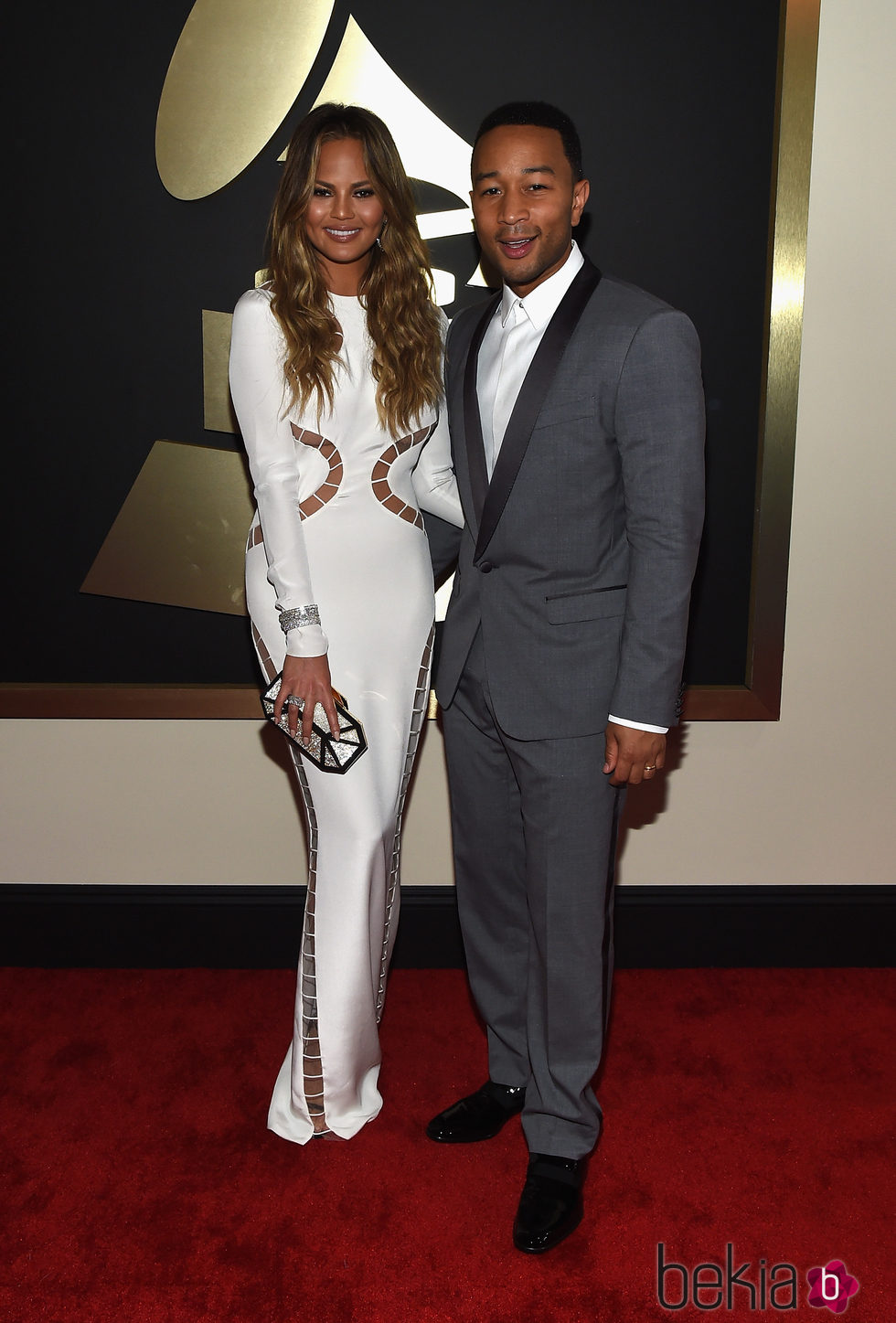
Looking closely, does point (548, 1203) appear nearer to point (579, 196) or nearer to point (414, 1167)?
point (414, 1167)

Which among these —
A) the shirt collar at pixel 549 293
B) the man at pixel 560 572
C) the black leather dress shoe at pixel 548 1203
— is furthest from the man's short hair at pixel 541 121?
the black leather dress shoe at pixel 548 1203

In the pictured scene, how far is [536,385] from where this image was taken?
177 centimetres

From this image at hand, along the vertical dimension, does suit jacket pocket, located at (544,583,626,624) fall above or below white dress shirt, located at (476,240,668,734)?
below

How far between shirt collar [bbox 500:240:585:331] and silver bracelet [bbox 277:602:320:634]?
651 mm

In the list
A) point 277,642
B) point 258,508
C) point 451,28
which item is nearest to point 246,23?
point 451,28

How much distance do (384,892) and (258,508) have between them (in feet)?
2.67

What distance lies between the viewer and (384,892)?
2107 mm

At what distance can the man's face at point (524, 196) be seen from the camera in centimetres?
175

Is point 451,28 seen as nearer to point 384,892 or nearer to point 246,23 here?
Answer: point 246,23

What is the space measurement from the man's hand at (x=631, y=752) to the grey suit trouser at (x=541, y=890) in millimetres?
53

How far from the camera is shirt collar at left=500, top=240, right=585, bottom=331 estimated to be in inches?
72.2

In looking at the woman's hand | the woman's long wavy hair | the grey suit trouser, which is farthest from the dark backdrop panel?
the grey suit trouser

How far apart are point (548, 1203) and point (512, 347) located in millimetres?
1561

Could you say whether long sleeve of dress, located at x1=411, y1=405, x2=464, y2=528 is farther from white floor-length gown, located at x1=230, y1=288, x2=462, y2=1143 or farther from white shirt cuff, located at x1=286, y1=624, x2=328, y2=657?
white shirt cuff, located at x1=286, y1=624, x2=328, y2=657
